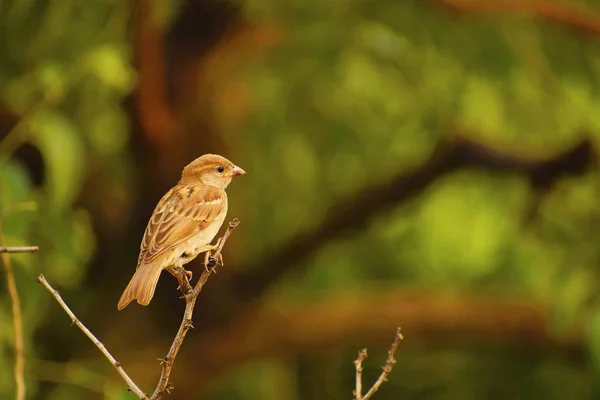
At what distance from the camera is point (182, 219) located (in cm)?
231

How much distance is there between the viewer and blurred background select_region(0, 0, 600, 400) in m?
6.93

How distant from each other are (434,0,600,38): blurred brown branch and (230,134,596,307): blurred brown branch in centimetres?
87

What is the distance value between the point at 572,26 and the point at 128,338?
145 inches

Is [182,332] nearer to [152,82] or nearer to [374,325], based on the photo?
[152,82]

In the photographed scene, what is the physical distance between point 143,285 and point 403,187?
5533 mm

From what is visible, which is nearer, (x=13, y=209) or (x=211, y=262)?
(x=211, y=262)

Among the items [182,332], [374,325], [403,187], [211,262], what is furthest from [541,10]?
Result: [182,332]

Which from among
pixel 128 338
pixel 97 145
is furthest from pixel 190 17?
pixel 128 338

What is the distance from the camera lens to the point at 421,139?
8.31m

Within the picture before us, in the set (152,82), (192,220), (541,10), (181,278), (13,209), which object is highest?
(541,10)

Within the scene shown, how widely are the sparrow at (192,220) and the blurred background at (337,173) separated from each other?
167 inches

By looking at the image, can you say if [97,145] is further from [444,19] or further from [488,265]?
[488,265]

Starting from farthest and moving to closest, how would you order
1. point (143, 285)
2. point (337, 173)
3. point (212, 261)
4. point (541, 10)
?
point (337, 173)
point (541, 10)
point (212, 261)
point (143, 285)

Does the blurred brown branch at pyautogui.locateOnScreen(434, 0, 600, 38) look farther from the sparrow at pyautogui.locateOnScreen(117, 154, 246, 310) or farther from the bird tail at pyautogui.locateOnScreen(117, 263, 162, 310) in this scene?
the bird tail at pyautogui.locateOnScreen(117, 263, 162, 310)
